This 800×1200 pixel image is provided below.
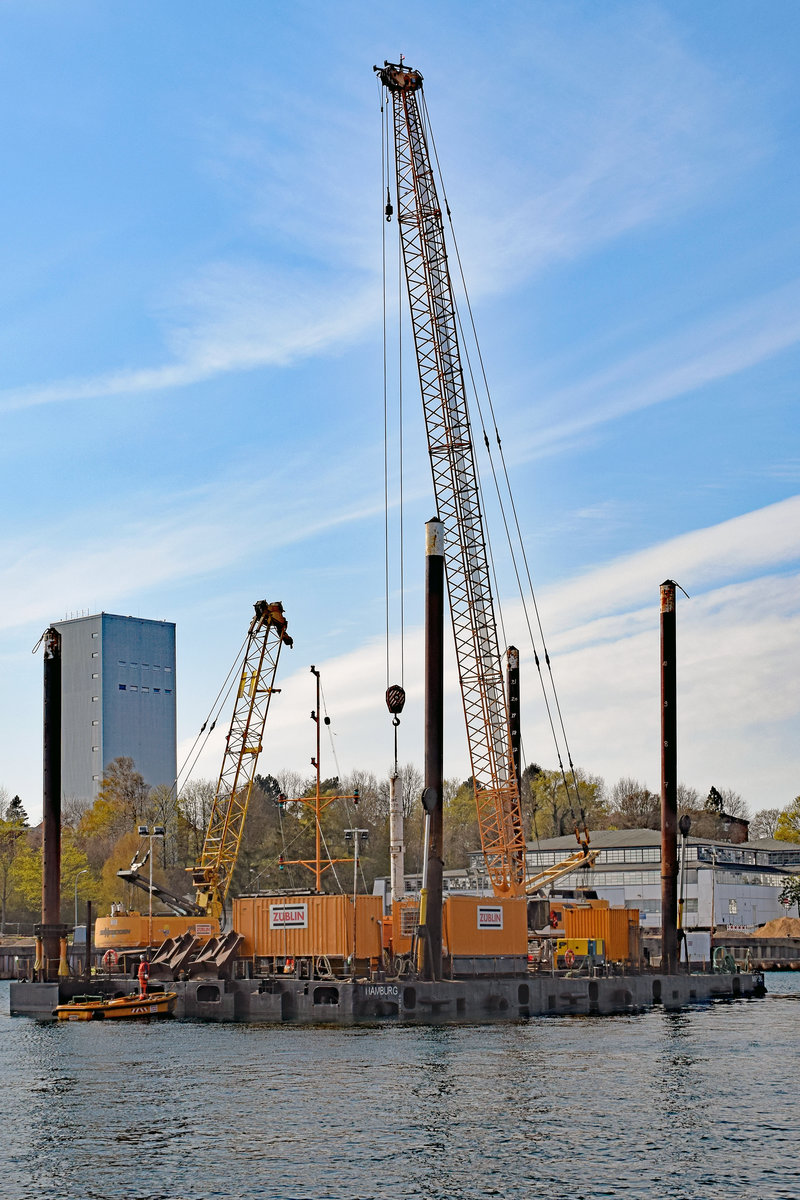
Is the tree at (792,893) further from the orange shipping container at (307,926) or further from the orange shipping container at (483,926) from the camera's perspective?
the orange shipping container at (307,926)

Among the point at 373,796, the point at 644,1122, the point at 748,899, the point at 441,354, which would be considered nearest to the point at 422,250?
the point at 441,354

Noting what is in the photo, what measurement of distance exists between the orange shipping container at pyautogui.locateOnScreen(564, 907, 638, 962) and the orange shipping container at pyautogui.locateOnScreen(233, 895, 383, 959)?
1905 centimetres

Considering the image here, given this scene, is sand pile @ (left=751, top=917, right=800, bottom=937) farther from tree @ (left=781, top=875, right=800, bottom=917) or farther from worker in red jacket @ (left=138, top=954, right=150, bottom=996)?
worker in red jacket @ (left=138, top=954, right=150, bottom=996)

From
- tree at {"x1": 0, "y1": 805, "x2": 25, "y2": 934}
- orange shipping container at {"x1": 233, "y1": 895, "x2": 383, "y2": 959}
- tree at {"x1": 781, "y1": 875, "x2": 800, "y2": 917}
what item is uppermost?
orange shipping container at {"x1": 233, "y1": 895, "x2": 383, "y2": 959}

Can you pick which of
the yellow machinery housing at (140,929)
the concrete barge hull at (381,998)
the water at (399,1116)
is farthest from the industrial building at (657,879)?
the water at (399,1116)

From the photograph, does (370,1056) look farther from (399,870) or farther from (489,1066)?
(399,870)

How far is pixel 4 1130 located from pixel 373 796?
15959cm

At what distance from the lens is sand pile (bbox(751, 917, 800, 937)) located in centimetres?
16062

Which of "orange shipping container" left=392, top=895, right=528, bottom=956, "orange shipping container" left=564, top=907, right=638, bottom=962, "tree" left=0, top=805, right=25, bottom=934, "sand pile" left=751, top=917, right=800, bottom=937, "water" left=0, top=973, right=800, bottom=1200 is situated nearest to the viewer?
"water" left=0, top=973, right=800, bottom=1200

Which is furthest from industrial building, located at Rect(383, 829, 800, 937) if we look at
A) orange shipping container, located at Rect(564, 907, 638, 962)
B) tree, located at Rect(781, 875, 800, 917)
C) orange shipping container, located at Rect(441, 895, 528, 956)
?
orange shipping container, located at Rect(441, 895, 528, 956)

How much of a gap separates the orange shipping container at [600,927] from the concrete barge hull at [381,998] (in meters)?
6.21

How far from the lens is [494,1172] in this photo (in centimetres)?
3138

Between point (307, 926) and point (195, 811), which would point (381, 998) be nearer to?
point (307, 926)

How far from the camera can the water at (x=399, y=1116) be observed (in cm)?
3050
